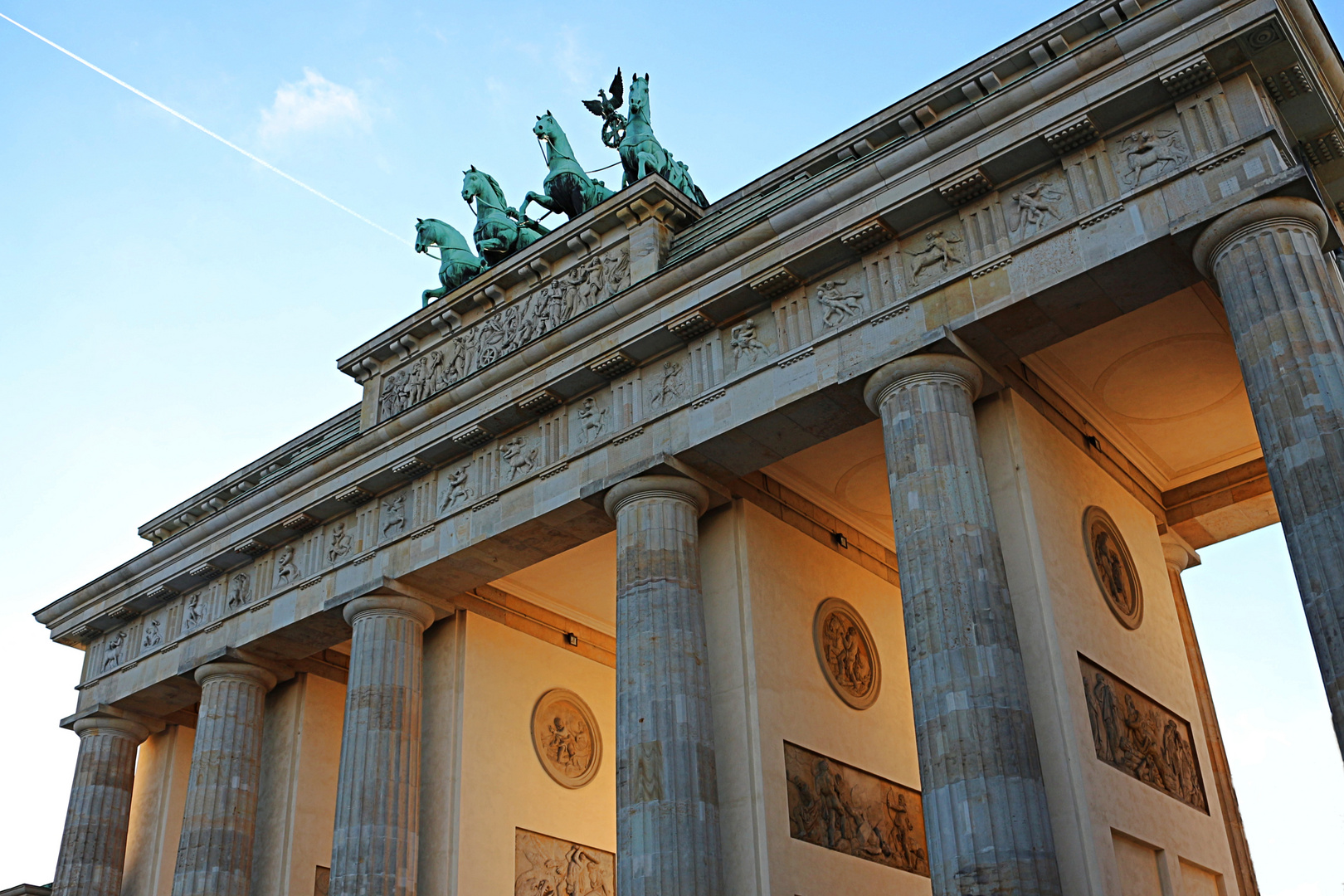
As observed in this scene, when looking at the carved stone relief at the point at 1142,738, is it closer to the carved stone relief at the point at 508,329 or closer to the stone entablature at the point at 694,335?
the stone entablature at the point at 694,335

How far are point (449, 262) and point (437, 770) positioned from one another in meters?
9.01

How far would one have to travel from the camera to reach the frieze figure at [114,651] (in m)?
24.5

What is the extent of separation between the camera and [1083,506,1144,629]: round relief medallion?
53.8 ft

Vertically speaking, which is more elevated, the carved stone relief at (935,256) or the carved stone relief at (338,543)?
the carved stone relief at (935,256)

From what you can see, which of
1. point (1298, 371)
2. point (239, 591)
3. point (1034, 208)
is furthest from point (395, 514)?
point (1298, 371)

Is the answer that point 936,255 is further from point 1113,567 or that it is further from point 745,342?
point 1113,567

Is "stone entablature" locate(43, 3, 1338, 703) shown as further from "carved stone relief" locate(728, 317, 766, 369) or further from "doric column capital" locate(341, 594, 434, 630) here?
"doric column capital" locate(341, 594, 434, 630)

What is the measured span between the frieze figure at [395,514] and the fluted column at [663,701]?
431 centimetres

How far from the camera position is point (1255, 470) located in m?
19.2

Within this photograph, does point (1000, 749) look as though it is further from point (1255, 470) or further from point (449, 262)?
point (449, 262)

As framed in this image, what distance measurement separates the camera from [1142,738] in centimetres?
1548

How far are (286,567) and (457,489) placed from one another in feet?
13.7

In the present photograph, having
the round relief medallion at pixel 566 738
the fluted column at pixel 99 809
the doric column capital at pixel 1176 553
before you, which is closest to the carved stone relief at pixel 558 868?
the round relief medallion at pixel 566 738

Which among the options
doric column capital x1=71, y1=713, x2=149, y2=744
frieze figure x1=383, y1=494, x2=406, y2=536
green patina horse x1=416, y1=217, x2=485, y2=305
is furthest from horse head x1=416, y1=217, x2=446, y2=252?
doric column capital x1=71, y1=713, x2=149, y2=744
